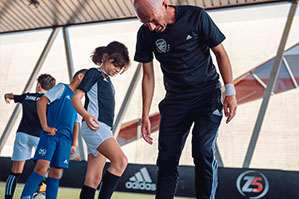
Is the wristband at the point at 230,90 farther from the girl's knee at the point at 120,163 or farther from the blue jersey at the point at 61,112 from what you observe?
the blue jersey at the point at 61,112

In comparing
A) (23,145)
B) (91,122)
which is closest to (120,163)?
(91,122)

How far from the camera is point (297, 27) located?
4.49 metres

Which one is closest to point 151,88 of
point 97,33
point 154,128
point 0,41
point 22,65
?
point 154,128

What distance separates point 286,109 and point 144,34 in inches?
131

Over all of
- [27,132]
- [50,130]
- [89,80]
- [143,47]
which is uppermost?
[143,47]

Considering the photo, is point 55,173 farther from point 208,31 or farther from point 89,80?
point 208,31

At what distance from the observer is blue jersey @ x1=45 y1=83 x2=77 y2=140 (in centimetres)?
240

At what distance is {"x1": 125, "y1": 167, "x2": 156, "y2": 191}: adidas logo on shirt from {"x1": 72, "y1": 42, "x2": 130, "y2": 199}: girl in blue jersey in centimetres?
224

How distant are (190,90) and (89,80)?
728 mm

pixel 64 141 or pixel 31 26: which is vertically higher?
pixel 31 26

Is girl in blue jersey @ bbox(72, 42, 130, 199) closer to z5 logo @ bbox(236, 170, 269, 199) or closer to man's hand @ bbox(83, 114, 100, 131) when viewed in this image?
man's hand @ bbox(83, 114, 100, 131)

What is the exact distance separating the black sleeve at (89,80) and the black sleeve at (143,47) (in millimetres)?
410

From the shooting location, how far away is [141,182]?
13.9ft

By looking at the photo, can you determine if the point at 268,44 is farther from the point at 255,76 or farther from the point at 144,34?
the point at 144,34
